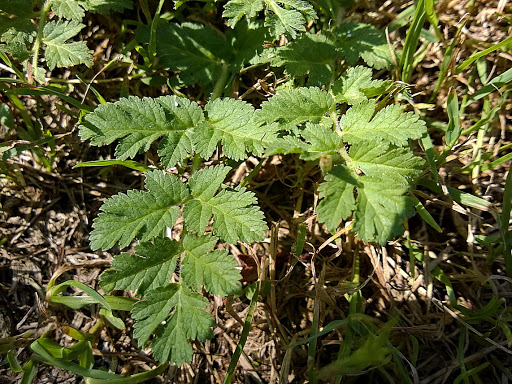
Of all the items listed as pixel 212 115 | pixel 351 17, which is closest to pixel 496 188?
pixel 351 17

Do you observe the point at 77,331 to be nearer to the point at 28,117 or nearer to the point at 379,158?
the point at 28,117

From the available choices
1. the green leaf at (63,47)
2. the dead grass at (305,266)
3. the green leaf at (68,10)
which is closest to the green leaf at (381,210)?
the dead grass at (305,266)

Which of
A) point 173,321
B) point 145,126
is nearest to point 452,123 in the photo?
point 145,126

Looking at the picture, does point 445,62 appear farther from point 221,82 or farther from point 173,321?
point 173,321

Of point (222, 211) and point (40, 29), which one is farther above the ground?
point (40, 29)

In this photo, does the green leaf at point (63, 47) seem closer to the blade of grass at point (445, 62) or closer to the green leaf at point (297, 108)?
the green leaf at point (297, 108)

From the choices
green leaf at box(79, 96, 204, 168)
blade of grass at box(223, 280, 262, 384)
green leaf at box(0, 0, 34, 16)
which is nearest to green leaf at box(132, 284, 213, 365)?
blade of grass at box(223, 280, 262, 384)
